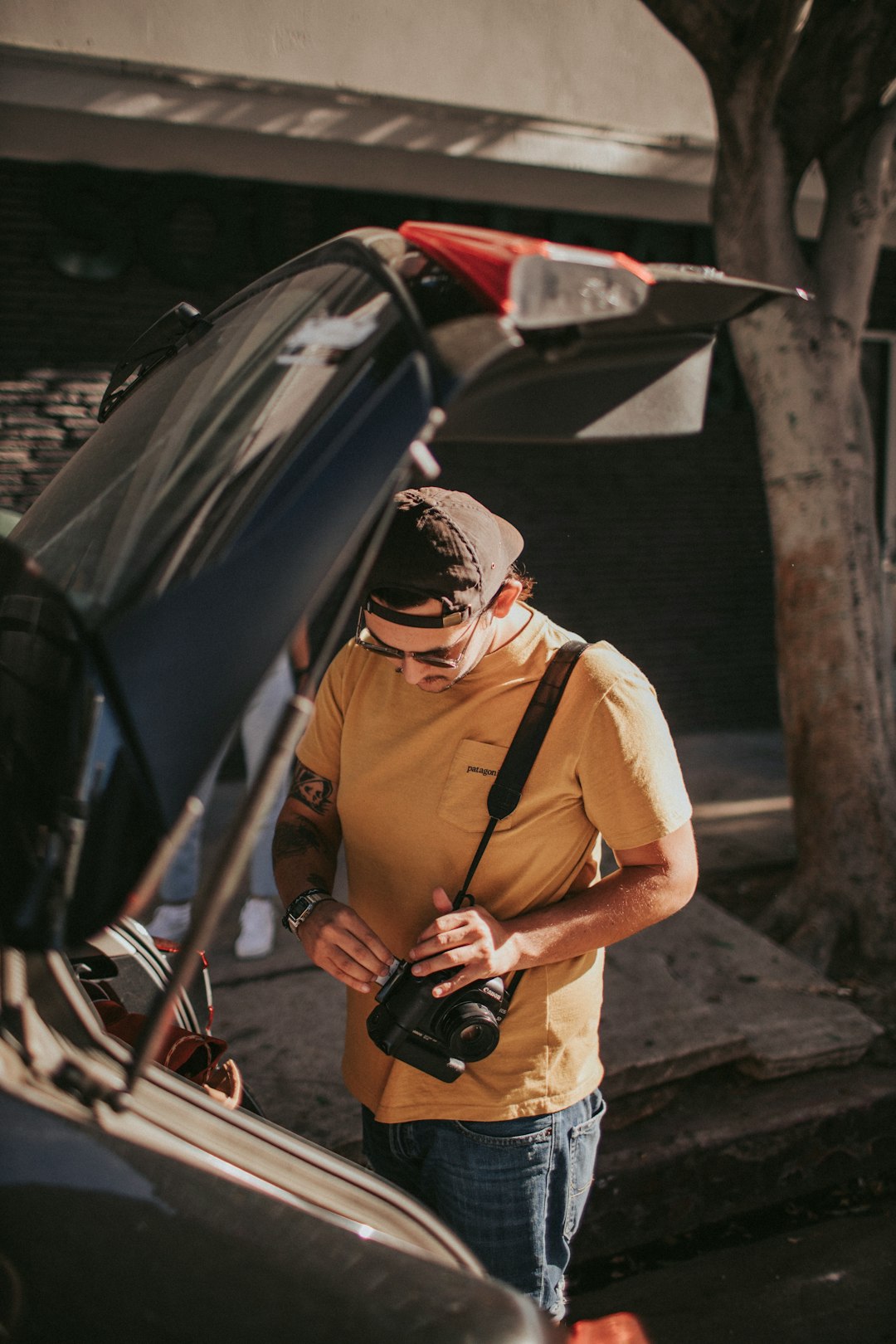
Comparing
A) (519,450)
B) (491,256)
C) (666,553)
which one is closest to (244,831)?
(491,256)

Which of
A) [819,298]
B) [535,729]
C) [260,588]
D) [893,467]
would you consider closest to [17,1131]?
[260,588]

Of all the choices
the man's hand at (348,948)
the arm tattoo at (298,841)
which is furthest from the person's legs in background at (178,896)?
the man's hand at (348,948)

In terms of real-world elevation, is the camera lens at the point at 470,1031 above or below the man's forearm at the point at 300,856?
above

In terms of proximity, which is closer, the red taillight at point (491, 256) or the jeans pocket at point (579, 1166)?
the red taillight at point (491, 256)

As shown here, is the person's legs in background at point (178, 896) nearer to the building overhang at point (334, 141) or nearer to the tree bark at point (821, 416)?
the tree bark at point (821, 416)

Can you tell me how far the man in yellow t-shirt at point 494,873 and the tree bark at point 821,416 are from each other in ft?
9.00

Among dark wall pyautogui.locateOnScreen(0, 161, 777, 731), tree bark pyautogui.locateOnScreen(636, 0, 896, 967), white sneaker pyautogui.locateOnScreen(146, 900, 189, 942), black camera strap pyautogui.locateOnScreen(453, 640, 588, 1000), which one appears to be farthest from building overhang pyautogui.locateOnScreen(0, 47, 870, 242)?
black camera strap pyautogui.locateOnScreen(453, 640, 588, 1000)

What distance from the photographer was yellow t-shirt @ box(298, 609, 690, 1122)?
1.63 m

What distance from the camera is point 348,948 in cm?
163

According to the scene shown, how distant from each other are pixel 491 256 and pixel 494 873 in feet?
3.42

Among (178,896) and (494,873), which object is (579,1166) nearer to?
(494,873)

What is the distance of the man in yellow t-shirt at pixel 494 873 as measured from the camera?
5.20 feet

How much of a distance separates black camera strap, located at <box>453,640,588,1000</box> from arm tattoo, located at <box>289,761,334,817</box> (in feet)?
1.26

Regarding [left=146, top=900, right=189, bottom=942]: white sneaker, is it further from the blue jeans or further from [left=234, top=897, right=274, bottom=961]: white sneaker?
the blue jeans
